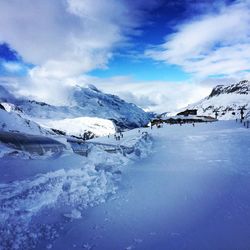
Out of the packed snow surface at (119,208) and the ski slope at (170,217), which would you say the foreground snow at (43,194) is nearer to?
the packed snow surface at (119,208)

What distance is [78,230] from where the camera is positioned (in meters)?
6.12

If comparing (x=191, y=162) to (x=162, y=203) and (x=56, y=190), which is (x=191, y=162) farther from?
(x=56, y=190)

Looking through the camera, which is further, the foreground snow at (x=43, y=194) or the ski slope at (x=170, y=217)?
the foreground snow at (x=43, y=194)

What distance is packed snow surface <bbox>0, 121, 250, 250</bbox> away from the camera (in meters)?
5.62

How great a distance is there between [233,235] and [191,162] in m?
8.59

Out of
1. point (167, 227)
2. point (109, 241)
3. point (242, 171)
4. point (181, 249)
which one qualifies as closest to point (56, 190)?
point (109, 241)

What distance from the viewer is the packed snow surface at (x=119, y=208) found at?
5.62 m

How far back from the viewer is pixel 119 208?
7.43m

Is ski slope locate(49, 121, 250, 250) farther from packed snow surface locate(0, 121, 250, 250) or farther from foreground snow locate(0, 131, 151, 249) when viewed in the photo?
foreground snow locate(0, 131, 151, 249)

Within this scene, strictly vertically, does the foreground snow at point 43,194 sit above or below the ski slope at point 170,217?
above

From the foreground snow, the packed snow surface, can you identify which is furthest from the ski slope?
the foreground snow

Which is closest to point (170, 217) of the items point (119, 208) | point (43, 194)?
point (119, 208)

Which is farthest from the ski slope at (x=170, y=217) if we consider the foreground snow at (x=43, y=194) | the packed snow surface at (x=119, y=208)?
the foreground snow at (x=43, y=194)

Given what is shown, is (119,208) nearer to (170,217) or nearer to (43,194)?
(170,217)
